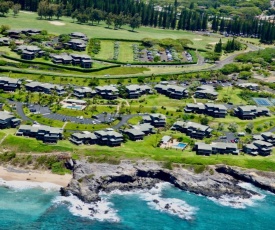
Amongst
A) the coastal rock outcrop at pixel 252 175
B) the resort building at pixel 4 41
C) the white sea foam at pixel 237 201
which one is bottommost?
the white sea foam at pixel 237 201

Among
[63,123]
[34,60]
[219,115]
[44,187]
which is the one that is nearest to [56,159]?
[44,187]

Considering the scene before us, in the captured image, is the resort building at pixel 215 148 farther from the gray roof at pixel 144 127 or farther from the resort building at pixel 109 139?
the resort building at pixel 109 139

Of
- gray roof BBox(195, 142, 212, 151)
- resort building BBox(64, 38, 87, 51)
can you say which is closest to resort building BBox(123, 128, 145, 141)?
gray roof BBox(195, 142, 212, 151)

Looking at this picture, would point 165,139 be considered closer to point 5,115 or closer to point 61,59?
point 5,115

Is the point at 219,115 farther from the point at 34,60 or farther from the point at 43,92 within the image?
the point at 34,60

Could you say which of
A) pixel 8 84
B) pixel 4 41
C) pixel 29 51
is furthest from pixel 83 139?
pixel 4 41

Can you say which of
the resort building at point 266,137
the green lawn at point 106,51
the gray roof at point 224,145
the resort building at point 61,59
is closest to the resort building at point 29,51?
the resort building at point 61,59

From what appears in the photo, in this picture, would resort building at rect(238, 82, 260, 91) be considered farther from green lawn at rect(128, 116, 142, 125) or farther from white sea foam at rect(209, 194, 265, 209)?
white sea foam at rect(209, 194, 265, 209)
